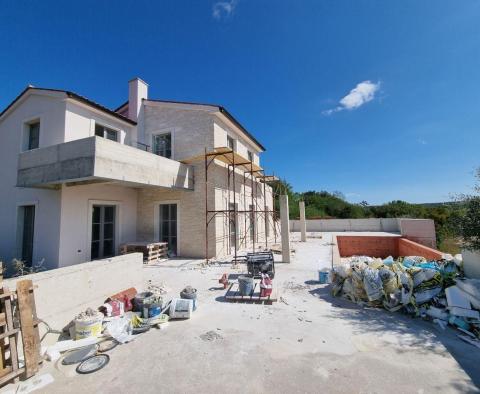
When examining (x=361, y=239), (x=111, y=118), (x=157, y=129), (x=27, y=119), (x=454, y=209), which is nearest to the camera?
(x=454, y=209)

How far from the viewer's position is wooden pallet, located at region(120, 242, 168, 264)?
30.1ft

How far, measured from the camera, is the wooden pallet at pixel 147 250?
30.1 ft

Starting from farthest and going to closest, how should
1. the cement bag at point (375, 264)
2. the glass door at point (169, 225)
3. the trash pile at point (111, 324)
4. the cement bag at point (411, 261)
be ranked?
the glass door at point (169, 225), the cement bag at point (411, 261), the cement bag at point (375, 264), the trash pile at point (111, 324)

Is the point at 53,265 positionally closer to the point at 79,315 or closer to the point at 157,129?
the point at 79,315

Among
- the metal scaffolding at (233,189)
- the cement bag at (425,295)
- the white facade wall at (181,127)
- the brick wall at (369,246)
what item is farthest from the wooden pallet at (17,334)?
the brick wall at (369,246)

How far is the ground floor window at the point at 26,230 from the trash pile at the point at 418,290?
10.4 m

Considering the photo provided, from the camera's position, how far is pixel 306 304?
200 inches

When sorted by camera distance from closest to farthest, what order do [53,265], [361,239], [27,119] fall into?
[53,265]
[27,119]
[361,239]

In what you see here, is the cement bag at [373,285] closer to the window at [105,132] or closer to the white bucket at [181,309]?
the white bucket at [181,309]

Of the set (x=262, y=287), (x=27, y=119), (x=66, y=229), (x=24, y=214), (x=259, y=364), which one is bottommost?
(x=259, y=364)

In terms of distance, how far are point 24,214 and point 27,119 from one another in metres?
3.65

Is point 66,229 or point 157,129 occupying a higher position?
point 157,129

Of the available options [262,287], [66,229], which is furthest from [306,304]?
[66,229]

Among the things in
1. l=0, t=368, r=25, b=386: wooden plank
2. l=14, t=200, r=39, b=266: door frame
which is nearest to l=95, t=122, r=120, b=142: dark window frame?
l=14, t=200, r=39, b=266: door frame
